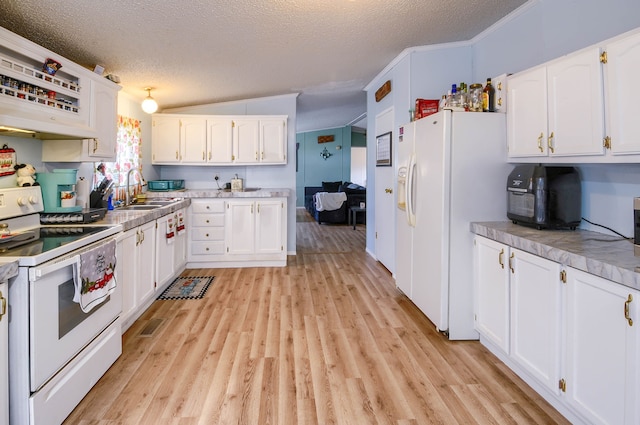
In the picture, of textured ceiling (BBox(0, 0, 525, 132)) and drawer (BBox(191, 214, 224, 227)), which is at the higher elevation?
textured ceiling (BBox(0, 0, 525, 132))

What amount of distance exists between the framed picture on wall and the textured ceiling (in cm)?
86

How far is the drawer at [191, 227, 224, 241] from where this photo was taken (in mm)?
4812

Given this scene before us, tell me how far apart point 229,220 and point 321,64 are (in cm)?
220

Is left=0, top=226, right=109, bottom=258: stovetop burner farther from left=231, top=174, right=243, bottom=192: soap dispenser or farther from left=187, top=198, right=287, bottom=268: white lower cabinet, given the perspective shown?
left=231, top=174, right=243, bottom=192: soap dispenser

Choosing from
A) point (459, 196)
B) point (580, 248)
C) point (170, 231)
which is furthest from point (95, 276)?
point (580, 248)

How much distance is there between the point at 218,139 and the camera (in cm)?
516

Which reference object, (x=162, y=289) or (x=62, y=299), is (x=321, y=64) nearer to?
(x=162, y=289)

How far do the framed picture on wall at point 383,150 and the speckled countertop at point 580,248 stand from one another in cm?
226

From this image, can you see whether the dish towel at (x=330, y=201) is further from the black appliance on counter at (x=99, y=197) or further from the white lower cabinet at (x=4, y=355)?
the white lower cabinet at (x=4, y=355)

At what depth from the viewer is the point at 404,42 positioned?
12.1 ft

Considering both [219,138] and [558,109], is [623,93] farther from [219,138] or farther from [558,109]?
[219,138]

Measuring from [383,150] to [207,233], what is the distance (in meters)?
2.52

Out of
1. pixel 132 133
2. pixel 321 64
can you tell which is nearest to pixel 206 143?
pixel 132 133

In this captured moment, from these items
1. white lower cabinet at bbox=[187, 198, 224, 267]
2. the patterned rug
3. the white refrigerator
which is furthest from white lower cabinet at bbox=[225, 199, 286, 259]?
the white refrigerator
